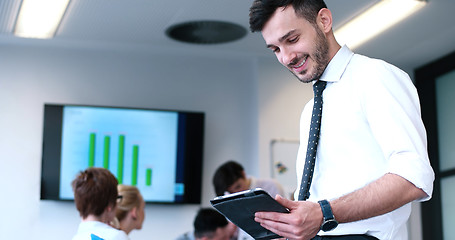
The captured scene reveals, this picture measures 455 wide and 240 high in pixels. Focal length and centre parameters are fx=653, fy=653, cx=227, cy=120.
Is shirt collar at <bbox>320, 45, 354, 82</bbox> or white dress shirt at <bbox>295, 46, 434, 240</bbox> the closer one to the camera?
white dress shirt at <bbox>295, 46, 434, 240</bbox>

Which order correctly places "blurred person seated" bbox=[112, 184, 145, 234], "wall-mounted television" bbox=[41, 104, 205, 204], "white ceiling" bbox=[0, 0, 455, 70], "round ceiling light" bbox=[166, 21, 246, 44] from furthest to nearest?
"wall-mounted television" bbox=[41, 104, 205, 204] → "round ceiling light" bbox=[166, 21, 246, 44] → "white ceiling" bbox=[0, 0, 455, 70] → "blurred person seated" bbox=[112, 184, 145, 234]

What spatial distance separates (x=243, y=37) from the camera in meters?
5.12

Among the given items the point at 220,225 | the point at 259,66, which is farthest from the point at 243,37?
the point at 220,225

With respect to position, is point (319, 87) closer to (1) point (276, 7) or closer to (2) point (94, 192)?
(1) point (276, 7)

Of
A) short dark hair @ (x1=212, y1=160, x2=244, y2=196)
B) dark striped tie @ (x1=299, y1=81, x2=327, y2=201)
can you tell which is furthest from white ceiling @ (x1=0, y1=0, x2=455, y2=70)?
dark striped tie @ (x1=299, y1=81, x2=327, y2=201)

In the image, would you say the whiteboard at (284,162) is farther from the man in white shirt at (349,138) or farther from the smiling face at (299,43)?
the smiling face at (299,43)

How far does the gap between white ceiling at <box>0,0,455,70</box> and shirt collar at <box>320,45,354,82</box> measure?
9.00 feet

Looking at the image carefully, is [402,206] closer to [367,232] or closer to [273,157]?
[367,232]

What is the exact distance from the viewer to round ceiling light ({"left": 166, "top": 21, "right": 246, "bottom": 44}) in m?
4.85

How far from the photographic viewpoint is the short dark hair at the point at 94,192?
310 centimetres

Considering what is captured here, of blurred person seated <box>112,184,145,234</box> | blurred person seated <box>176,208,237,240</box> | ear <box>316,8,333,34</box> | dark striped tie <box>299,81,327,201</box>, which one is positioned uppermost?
ear <box>316,8,333,34</box>

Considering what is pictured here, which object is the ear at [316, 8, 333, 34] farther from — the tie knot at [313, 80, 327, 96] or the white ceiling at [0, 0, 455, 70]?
the white ceiling at [0, 0, 455, 70]

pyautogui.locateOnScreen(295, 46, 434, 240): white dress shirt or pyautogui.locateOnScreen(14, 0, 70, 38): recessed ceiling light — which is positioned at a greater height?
pyautogui.locateOnScreen(14, 0, 70, 38): recessed ceiling light

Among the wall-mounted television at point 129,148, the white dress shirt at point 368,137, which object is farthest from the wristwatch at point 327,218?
the wall-mounted television at point 129,148
